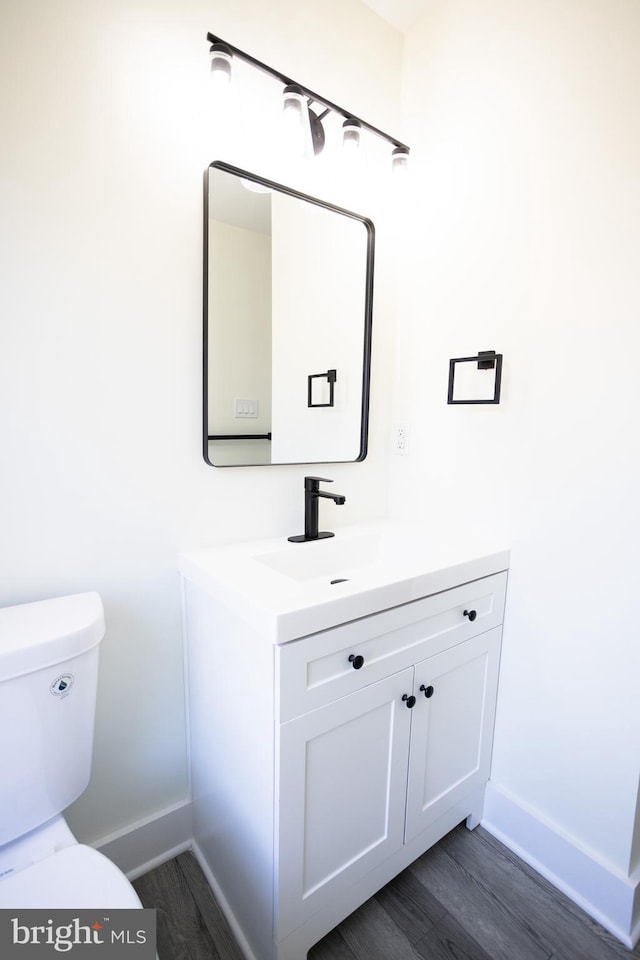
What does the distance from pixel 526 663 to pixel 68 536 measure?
134 cm

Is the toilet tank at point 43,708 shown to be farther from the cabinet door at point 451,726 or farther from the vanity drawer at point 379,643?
the cabinet door at point 451,726

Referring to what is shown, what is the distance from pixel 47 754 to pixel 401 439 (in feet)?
4.48

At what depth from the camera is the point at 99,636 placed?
976mm

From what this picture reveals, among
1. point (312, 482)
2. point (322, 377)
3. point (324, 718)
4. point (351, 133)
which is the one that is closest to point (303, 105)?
point (351, 133)

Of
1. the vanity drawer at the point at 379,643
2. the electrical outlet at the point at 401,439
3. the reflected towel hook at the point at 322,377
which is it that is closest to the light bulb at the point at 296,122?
the reflected towel hook at the point at 322,377

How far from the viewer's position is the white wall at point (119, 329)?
3.28ft

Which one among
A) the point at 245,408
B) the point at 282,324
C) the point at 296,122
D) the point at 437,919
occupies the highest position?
the point at 296,122

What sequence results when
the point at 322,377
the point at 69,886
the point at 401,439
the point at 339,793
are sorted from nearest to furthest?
the point at 69,886 → the point at 339,793 → the point at 322,377 → the point at 401,439

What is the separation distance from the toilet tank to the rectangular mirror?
565 millimetres

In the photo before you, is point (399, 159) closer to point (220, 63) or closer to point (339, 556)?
point (220, 63)

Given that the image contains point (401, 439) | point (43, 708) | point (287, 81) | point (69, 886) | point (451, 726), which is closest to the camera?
point (69, 886)

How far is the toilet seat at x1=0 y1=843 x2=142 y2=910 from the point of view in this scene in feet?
2.40

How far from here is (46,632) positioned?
0.91 meters

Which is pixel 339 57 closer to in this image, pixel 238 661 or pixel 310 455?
pixel 310 455
